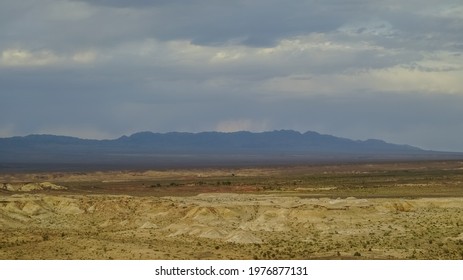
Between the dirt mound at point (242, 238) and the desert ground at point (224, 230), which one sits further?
the dirt mound at point (242, 238)

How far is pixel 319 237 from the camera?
49906 mm

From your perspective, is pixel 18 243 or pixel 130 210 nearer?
pixel 18 243

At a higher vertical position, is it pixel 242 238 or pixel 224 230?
pixel 224 230

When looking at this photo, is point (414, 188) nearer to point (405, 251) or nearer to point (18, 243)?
point (405, 251)

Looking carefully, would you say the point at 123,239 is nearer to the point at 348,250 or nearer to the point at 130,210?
the point at 348,250

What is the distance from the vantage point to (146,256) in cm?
3956

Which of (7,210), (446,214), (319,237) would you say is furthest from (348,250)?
(7,210)

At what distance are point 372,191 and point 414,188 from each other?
366 inches

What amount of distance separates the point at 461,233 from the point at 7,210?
4302 centimetres

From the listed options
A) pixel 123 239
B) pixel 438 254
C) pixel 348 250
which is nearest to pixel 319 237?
pixel 348 250

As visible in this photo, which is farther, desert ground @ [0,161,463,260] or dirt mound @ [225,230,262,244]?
dirt mound @ [225,230,262,244]

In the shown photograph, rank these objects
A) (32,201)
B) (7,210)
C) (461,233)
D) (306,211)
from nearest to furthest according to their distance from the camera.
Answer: (461,233)
(306,211)
(7,210)
(32,201)

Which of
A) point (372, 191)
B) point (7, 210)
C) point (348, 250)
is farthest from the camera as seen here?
point (372, 191)

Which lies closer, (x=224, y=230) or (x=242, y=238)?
(x=242, y=238)
